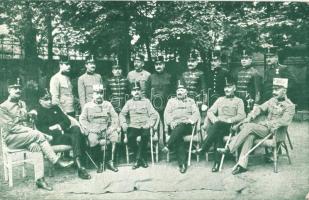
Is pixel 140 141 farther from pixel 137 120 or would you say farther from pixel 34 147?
pixel 34 147

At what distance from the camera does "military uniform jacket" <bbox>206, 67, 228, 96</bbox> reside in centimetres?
499

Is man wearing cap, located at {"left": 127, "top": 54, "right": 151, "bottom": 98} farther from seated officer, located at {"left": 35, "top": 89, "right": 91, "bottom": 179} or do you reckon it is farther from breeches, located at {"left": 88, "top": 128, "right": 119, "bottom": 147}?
seated officer, located at {"left": 35, "top": 89, "right": 91, "bottom": 179}

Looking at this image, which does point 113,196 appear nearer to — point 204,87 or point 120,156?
point 120,156

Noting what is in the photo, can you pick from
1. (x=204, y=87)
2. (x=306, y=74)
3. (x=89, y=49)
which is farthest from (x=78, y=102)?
(x=306, y=74)

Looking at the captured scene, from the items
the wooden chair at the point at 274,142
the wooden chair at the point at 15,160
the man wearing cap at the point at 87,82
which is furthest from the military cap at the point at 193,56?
the wooden chair at the point at 15,160

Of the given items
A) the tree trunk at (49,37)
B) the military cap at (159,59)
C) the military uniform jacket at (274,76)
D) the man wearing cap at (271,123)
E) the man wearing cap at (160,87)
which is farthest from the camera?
the man wearing cap at (160,87)

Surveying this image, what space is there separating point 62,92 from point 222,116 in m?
1.86

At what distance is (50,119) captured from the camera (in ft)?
14.8

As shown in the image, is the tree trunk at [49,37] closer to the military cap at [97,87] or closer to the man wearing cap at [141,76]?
the military cap at [97,87]

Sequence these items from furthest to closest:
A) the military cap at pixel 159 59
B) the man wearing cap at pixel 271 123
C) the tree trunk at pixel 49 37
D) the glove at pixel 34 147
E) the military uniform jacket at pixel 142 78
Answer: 1. the military uniform jacket at pixel 142 78
2. the military cap at pixel 159 59
3. the man wearing cap at pixel 271 123
4. the tree trunk at pixel 49 37
5. the glove at pixel 34 147

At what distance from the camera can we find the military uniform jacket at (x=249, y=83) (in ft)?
15.9

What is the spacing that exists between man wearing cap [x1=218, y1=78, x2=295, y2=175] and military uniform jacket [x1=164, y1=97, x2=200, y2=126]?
0.60 meters

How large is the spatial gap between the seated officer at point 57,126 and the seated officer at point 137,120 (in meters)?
0.55

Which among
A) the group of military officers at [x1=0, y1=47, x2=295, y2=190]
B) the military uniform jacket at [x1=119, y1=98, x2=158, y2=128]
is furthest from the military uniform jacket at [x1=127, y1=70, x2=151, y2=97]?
the military uniform jacket at [x1=119, y1=98, x2=158, y2=128]
